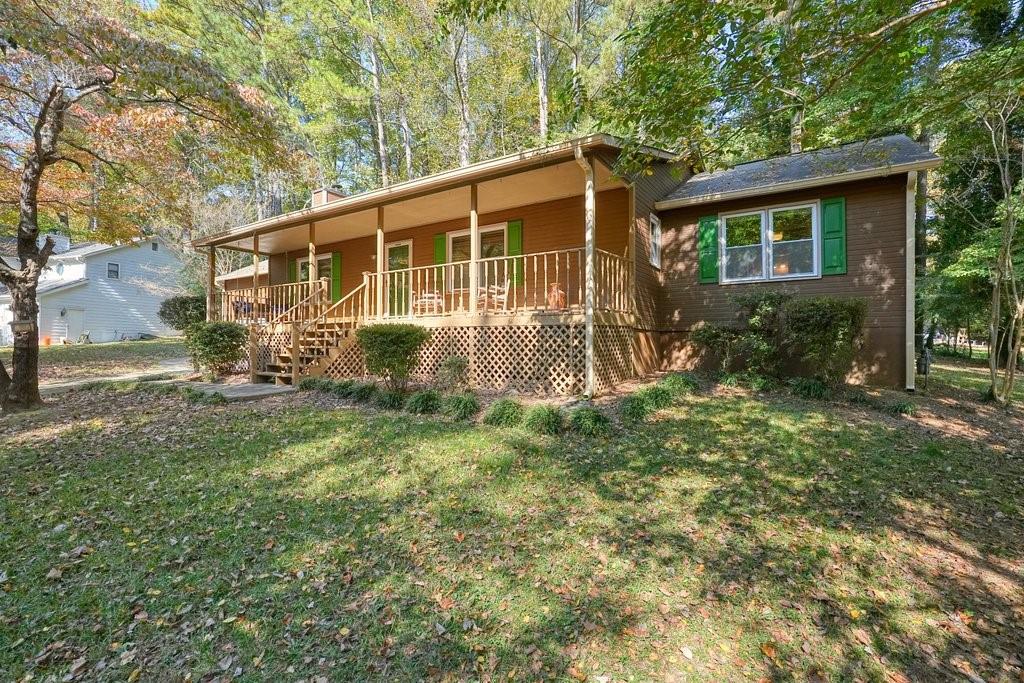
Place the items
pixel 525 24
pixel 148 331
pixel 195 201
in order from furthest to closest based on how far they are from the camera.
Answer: pixel 148 331
pixel 525 24
pixel 195 201

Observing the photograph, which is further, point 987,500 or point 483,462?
point 483,462

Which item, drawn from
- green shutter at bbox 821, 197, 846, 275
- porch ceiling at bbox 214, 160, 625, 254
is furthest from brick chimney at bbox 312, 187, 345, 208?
green shutter at bbox 821, 197, 846, 275

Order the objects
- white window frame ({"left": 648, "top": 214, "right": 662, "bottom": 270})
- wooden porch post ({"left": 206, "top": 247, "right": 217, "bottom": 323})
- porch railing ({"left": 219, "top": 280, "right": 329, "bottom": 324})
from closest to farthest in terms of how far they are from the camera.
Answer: white window frame ({"left": 648, "top": 214, "right": 662, "bottom": 270}) < porch railing ({"left": 219, "top": 280, "right": 329, "bottom": 324}) < wooden porch post ({"left": 206, "top": 247, "right": 217, "bottom": 323})

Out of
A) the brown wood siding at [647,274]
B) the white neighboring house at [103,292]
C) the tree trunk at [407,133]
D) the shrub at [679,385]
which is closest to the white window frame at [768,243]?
the brown wood siding at [647,274]

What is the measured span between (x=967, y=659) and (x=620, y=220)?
857 centimetres

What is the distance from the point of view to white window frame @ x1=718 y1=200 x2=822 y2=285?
352 inches

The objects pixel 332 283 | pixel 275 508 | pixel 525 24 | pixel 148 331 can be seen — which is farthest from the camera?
pixel 148 331

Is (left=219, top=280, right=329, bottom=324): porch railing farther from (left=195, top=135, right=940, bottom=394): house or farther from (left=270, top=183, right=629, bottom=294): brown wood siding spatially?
(left=270, top=183, right=629, bottom=294): brown wood siding

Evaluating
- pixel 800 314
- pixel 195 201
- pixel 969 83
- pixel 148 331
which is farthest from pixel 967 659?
pixel 148 331

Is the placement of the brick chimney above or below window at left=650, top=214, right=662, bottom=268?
above

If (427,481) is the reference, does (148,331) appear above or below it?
above

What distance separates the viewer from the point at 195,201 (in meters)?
16.4

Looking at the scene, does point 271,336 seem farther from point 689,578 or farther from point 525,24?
point 525,24

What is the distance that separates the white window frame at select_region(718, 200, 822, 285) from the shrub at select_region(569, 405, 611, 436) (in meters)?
5.67
